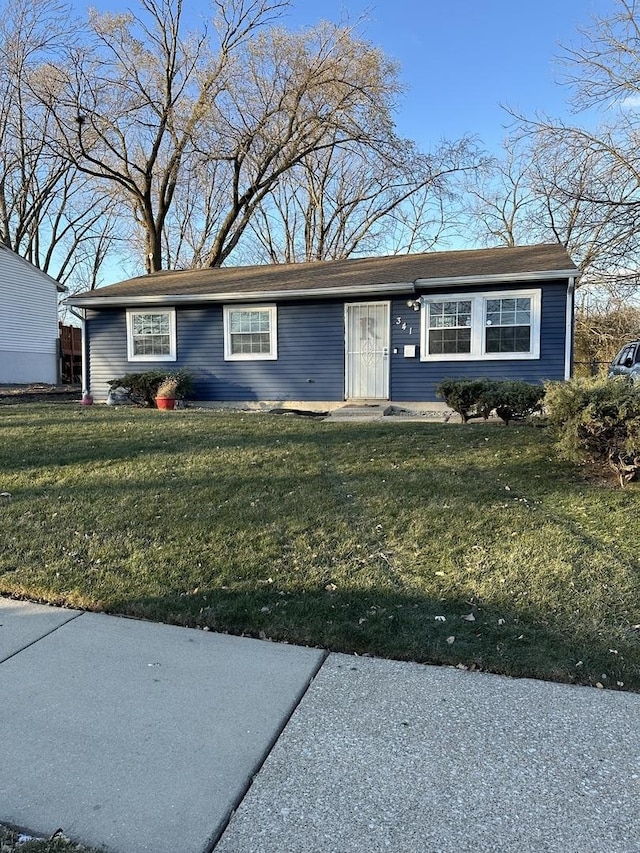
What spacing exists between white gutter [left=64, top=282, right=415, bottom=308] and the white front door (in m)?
0.48

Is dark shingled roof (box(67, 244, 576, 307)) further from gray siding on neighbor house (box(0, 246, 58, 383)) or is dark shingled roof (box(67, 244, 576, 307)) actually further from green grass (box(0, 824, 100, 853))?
green grass (box(0, 824, 100, 853))

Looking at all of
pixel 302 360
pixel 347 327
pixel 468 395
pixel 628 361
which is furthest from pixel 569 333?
pixel 302 360

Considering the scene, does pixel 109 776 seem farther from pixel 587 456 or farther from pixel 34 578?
pixel 587 456

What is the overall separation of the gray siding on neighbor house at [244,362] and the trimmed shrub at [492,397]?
3685 millimetres

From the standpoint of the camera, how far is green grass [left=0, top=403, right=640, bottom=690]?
125 inches

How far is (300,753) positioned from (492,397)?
718 cm

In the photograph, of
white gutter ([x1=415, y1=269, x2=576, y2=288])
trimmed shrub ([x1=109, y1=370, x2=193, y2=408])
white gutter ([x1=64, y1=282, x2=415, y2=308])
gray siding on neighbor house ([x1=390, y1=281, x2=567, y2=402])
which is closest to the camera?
white gutter ([x1=415, y1=269, x2=576, y2=288])

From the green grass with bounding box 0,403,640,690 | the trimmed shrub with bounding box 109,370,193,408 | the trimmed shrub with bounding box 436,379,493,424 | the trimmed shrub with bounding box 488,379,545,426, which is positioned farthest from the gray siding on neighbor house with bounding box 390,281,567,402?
the green grass with bounding box 0,403,640,690

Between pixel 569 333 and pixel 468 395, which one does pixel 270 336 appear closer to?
pixel 468 395

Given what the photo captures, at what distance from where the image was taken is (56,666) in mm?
2877

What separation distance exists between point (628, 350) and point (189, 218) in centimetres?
2697

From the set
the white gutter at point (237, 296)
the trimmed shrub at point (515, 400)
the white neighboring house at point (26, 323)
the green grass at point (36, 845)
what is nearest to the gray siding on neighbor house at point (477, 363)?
the white gutter at point (237, 296)

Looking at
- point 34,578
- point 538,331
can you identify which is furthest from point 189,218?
point 34,578

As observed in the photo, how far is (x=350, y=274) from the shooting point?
13125mm
